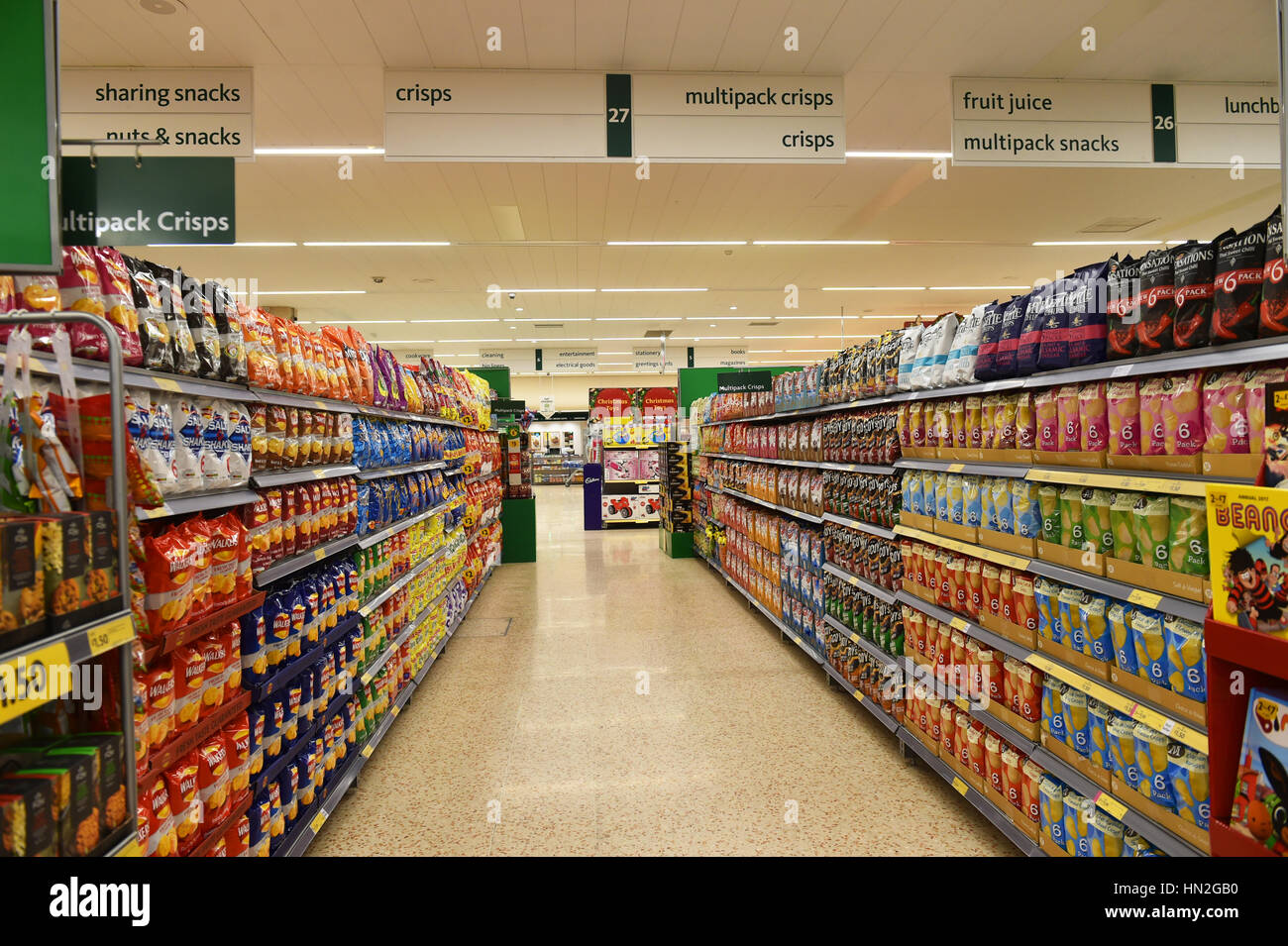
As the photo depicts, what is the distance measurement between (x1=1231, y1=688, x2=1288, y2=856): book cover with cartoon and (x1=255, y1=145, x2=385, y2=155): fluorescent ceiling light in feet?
21.8

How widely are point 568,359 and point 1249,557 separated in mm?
17495

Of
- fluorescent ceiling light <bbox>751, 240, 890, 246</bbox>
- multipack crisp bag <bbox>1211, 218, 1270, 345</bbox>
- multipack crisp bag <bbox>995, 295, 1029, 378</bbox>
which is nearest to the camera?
multipack crisp bag <bbox>1211, 218, 1270, 345</bbox>

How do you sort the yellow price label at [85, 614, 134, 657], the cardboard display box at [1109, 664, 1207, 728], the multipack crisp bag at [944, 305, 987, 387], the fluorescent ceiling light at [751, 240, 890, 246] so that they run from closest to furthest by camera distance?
1. the yellow price label at [85, 614, 134, 657]
2. the cardboard display box at [1109, 664, 1207, 728]
3. the multipack crisp bag at [944, 305, 987, 387]
4. the fluorescent ceiling light at [751, 240, 890, 246]

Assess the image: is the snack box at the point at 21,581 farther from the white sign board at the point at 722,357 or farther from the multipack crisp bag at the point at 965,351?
the white sign board at the point at 722,357

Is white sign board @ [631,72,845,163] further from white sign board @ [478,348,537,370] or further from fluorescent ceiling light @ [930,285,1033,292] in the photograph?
white sign board @ [478,348,537,370]

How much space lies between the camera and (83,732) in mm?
1320

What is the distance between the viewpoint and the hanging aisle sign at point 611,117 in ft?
13.5

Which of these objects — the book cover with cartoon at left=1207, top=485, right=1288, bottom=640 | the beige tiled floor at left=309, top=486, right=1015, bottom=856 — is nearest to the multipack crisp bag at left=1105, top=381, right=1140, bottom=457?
the book cover with cartoon at left=1207, top=485, right=1288, bottom=640

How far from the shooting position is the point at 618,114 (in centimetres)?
423

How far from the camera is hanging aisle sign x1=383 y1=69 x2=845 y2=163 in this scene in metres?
4.12

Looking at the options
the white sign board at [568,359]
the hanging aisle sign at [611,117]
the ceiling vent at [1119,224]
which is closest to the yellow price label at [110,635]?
the hanging aisle sign at [611,117]

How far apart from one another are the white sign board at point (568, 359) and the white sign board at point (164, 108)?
44.7 ft

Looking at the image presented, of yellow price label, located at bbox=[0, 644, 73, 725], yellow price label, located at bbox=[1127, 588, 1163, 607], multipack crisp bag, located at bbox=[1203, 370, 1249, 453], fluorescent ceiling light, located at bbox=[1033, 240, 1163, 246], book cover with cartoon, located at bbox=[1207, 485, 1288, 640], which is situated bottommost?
yellow price label, located at bbox=[1127, 588, 1163, 607]

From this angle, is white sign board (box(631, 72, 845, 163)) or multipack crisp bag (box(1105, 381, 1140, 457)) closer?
multipack crisp bag (box(1105, 381, 1140, 457))
